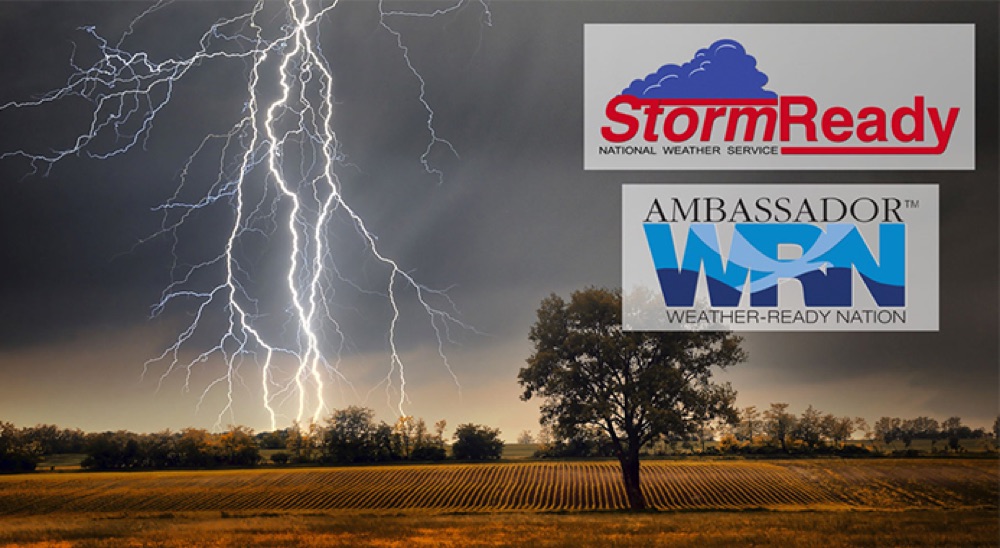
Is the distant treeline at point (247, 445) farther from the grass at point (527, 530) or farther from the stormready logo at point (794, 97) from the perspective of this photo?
the stormready logo at point (794, 97)

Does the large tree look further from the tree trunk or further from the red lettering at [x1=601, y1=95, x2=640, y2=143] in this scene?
the red lettering at [x1=601, y1=95, x2=640, y2=143]

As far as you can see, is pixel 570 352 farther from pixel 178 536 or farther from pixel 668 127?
pixel 178 536

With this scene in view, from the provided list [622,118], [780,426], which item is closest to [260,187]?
[622,118]

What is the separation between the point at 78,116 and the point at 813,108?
20.1m

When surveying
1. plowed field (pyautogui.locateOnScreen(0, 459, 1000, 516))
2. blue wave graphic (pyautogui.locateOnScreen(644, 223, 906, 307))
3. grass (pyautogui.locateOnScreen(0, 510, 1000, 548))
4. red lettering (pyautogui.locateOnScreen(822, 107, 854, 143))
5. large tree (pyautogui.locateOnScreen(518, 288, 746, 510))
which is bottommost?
plowed field (pyautogui.locateOnScreen(0, 459, 1000, 516))

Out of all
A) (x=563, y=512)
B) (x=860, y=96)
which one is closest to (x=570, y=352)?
(x=563, y=512)

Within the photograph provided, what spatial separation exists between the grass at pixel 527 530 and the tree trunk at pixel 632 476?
1490mm

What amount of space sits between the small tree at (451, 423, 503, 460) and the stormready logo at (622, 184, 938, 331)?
1392 cm

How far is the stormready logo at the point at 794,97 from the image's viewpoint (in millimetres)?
20625

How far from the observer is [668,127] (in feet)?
68.2

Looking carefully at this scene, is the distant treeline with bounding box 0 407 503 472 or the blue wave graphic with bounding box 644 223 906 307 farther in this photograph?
the distant treeline with bounding box 0 407 503 472

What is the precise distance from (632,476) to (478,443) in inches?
423

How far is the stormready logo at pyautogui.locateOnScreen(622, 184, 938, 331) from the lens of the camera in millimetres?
21062

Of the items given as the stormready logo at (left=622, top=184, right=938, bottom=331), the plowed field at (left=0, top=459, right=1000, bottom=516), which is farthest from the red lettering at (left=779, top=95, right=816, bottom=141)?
the plowed field at (left=0, top=459, right=1000, bottom=516)
